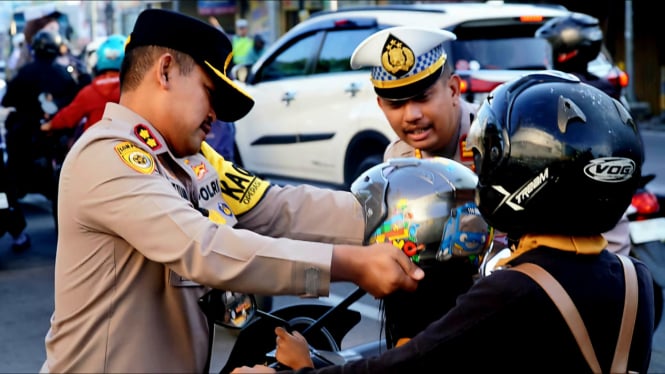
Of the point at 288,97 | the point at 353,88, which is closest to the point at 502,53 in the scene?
the point at 353,88

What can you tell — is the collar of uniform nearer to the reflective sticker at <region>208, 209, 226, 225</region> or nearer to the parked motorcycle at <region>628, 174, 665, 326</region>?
the reflective sticker at <region>208, 209, 226, 225</region>

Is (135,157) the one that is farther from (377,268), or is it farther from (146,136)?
(377,268)

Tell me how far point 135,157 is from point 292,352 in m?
0.61

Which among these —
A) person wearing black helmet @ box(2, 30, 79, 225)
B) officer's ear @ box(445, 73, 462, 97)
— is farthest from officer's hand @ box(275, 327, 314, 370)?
person wearing black helmet @ box(2, 30, 79, 225)

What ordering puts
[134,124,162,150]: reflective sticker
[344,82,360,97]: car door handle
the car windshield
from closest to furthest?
[134,124,162,150]: reflective sticker < the car windshield < [344,82,360,97]: car door handle

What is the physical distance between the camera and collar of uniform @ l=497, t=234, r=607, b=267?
1.99 m

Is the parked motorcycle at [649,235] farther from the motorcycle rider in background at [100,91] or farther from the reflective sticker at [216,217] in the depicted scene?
the motorcycle rider in background at [100,91]

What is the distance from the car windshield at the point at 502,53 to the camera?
26.5 ft

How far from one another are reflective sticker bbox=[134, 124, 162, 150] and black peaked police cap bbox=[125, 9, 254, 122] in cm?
19

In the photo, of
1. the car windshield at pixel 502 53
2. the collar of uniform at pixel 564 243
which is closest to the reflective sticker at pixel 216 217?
the collar of uniform at pixel 564 243

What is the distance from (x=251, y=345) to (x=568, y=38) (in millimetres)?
3364

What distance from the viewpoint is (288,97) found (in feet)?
32.4

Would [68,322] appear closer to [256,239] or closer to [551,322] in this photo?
[256,239]

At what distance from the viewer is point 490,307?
6.19 feet
